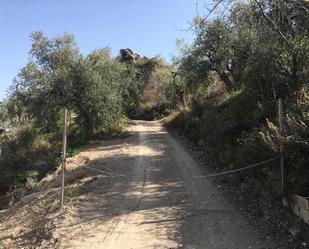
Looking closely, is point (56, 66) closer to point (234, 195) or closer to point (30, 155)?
point (30, 155)

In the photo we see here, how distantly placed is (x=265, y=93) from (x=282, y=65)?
1190mm

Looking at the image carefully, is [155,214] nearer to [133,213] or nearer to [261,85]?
[133,213]

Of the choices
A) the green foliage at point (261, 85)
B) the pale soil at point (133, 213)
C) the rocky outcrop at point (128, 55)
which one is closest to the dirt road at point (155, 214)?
the pale soil at point (133, 213)

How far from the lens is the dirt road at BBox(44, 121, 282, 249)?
8.75 metres

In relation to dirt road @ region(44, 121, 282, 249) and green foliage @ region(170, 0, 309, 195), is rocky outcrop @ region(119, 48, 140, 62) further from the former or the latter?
dirt road @ region(44, 121, 282, 249)

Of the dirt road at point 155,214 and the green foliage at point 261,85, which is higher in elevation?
the green foliage at point 261,85

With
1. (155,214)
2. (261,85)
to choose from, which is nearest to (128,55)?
(261,85)

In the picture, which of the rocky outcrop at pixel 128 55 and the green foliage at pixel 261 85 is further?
the rocky outcrop at pixel 128 55

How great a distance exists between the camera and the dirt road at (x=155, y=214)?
8.75 metres

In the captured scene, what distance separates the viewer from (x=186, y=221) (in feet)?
32.1

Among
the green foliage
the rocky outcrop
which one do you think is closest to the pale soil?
the green foliage

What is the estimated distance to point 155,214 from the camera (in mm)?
10414

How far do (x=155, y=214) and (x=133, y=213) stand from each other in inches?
22.2

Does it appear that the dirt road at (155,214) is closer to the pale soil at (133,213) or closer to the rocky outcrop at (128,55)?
the pale soil at (133,213)
